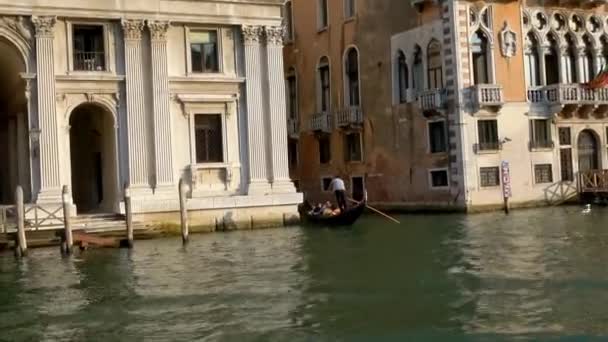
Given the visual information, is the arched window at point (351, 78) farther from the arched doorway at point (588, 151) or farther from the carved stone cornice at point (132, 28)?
the carved stone cornice at point (132, 28)

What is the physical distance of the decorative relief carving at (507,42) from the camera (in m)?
22.5

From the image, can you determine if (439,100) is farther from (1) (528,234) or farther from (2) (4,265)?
(2) (4,265)

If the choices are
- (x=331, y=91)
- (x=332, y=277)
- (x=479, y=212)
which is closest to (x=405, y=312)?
(x=332, y=277)

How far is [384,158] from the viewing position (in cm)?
2478

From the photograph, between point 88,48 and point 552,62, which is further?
point 552,62

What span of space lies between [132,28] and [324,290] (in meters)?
10.1

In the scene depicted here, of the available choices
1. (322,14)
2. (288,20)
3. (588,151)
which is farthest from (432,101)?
(288,20)

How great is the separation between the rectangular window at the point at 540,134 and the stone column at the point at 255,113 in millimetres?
7944

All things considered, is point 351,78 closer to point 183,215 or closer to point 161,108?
point 161,108

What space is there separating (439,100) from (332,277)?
1242 centimetres

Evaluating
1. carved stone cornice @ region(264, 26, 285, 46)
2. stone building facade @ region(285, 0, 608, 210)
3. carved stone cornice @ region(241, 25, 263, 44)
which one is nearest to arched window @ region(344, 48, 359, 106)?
stone building facade @ region(285, 0, 608, 210)

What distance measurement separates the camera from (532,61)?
76.0 feet

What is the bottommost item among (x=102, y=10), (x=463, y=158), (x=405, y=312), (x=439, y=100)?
(x=405, y=312)

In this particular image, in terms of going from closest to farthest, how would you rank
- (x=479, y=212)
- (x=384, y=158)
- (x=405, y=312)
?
(x=405, y=312), (x=479, y=212), (x=384, y=158)
